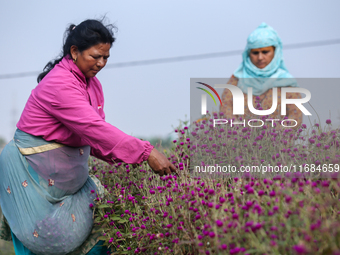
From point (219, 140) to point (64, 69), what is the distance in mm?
1272

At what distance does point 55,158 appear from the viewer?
2428 millimetres

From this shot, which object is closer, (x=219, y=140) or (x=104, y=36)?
(x=104, y=36)

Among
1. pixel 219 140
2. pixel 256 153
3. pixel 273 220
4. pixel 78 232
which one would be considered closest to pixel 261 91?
Result: pixel 219 140

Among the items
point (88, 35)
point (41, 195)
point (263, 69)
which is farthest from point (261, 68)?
point (41, 195)

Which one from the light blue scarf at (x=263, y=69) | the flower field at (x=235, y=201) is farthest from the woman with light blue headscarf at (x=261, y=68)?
the flower field at (x=235, y=201)

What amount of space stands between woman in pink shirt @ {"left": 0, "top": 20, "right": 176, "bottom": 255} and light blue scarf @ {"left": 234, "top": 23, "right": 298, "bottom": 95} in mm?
2448

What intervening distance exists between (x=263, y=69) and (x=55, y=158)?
3126 millimetres

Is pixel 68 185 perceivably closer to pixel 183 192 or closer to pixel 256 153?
pixel 183 192

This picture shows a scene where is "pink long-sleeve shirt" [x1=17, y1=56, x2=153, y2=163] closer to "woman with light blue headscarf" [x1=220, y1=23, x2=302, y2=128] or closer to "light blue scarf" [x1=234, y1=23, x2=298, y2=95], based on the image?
"woman with light blue headscarf" [x1=220, y1=23, x2=302, y2=128]

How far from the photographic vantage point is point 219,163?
2.61 m

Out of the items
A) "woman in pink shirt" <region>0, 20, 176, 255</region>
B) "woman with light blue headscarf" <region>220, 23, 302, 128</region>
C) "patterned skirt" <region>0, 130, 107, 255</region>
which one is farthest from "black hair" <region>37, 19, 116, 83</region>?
"woman with light blue headscarf" <region>220, 23, 302, 128</region>

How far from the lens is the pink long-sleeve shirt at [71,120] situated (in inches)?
87.5

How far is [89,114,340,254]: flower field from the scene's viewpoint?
52.7 inches

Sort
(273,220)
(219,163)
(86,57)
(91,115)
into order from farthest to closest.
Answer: (219,163)
(86,57)
(91,115)
(273,220)
